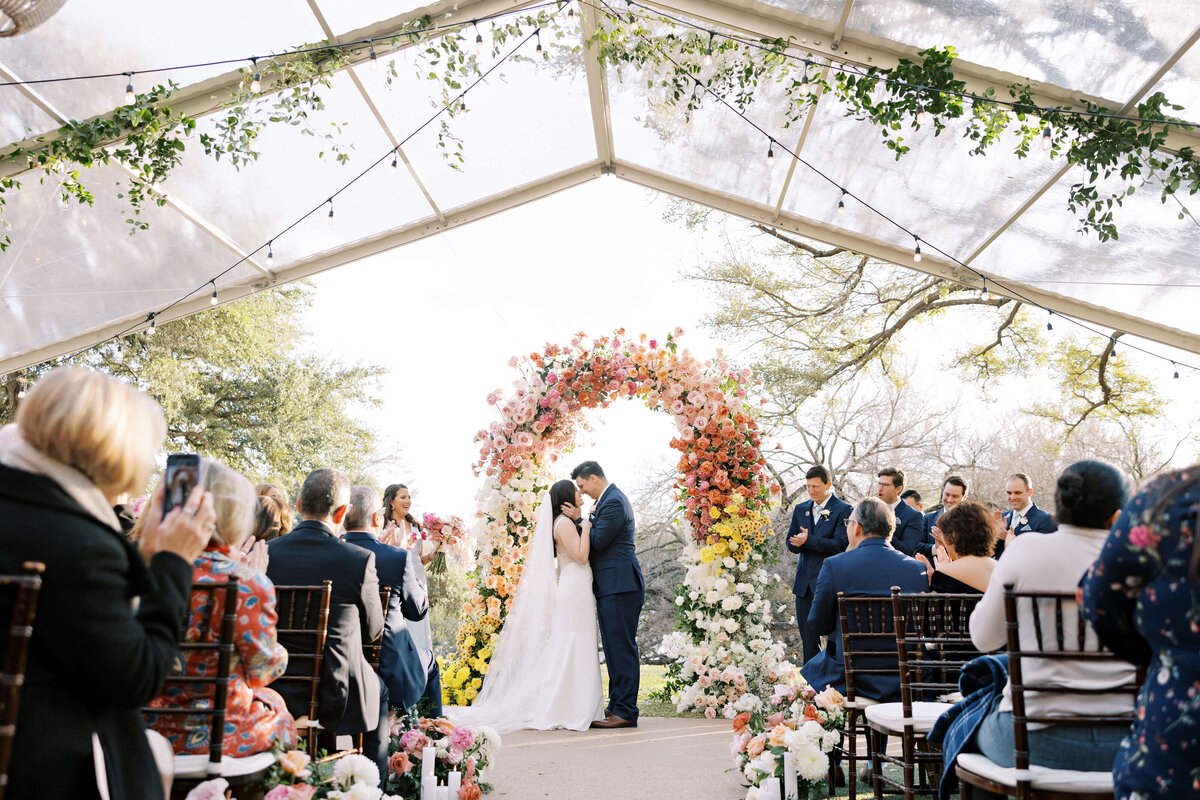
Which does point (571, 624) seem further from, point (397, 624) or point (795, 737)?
point (795, 737)

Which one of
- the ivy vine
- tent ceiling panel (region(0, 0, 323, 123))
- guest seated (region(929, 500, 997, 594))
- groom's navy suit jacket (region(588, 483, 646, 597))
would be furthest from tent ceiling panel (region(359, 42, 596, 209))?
guest seated (region(929, 500, 997, 594))

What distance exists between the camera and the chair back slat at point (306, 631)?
10.2ft

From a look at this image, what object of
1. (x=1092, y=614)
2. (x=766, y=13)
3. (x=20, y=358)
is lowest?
(x=1092, y=614)

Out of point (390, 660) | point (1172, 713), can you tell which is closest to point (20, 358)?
point (390, 660)

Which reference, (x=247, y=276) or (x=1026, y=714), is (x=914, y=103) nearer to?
(x=1026, y=714)

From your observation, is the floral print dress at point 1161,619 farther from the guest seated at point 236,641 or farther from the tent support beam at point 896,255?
the tent support beam at point 896,255

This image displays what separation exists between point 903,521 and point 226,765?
5.21 m

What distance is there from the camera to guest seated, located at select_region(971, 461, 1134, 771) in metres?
2.37

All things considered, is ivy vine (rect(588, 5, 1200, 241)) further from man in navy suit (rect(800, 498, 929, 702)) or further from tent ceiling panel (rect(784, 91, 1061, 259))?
man in navy suit (rect(800, 498, 929, 702))

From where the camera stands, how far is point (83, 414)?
5.41 feet

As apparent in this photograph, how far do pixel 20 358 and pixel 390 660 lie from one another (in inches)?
229

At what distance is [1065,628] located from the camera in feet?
7.91

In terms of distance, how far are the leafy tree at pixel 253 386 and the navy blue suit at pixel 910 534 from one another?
1073 centimetres

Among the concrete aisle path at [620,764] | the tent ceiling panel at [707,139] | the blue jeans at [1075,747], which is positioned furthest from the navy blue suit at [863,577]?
the tent ceiling panel at [707,139]
